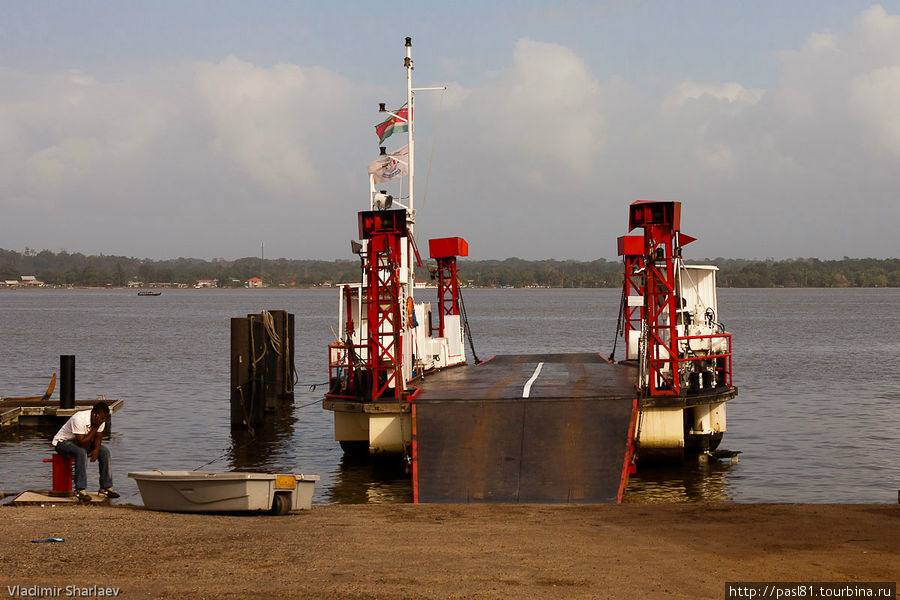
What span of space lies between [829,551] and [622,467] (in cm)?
550

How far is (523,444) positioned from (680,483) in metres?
4.69

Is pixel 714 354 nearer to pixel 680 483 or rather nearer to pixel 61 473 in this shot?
pixel 680 483

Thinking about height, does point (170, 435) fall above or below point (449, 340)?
below

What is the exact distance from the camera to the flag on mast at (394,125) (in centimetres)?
2341

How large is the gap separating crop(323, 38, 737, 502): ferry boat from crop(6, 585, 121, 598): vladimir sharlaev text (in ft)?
23.9

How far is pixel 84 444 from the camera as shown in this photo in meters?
14.7

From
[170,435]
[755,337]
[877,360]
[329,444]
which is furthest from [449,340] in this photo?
[755,337]

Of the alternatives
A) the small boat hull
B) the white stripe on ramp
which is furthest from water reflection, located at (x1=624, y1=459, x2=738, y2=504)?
the small boat hull

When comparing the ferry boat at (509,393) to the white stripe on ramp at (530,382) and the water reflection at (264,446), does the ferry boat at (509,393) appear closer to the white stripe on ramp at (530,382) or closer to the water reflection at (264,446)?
the white stripe on ramp at (530,382)

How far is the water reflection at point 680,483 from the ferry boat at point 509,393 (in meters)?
0.60

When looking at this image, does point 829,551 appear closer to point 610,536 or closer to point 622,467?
point 610,536

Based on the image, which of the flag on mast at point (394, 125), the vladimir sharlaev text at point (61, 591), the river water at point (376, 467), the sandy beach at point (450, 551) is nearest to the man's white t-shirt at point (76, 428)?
the sandy beach at point (450, 551)

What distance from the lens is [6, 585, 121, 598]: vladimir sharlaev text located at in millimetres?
8953

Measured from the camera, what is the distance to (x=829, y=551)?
1102cm
